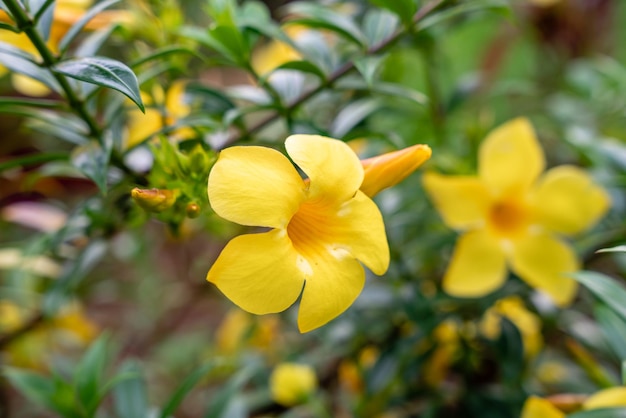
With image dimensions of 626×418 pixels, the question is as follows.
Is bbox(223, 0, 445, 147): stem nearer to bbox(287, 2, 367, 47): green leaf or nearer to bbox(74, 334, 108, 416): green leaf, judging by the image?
bbox(287, 2, 367, 47): green leaf

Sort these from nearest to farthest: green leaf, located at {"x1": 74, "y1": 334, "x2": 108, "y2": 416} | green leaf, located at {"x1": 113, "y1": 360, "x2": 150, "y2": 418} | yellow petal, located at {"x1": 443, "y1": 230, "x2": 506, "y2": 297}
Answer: green leaf, located at {"x1": 74, "y1": 334, "x2": 108, "y2": 416}, green leaf, located at {"x1": 113, "y1": 360, "x2": 150, "y2": 418}, yellow petal, located at {"x1": 443, "y1": 230, "x2": 506, "y2": 297}

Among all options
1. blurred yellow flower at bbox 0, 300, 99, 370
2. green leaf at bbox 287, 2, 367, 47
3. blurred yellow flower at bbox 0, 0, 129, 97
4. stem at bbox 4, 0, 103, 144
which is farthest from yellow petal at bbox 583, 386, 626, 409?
blurred yellow flower at bbox 0, 300, 99, 370

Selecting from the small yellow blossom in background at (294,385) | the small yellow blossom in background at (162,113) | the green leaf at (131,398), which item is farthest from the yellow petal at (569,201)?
the green leaf at (131,398)

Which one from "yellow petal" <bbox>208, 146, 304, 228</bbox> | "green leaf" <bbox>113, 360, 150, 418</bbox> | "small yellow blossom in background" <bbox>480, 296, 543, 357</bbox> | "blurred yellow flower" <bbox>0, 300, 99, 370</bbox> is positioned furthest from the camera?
"blurred yellow flower" <bbox>0, 300, 99, 370</bbox>

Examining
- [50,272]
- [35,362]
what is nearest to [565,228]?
[50,272]

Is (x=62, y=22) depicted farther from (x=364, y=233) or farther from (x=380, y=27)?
(x=364, y=233)

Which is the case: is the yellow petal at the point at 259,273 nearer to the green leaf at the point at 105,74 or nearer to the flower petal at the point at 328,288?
the flower petal at the point at 328,288
